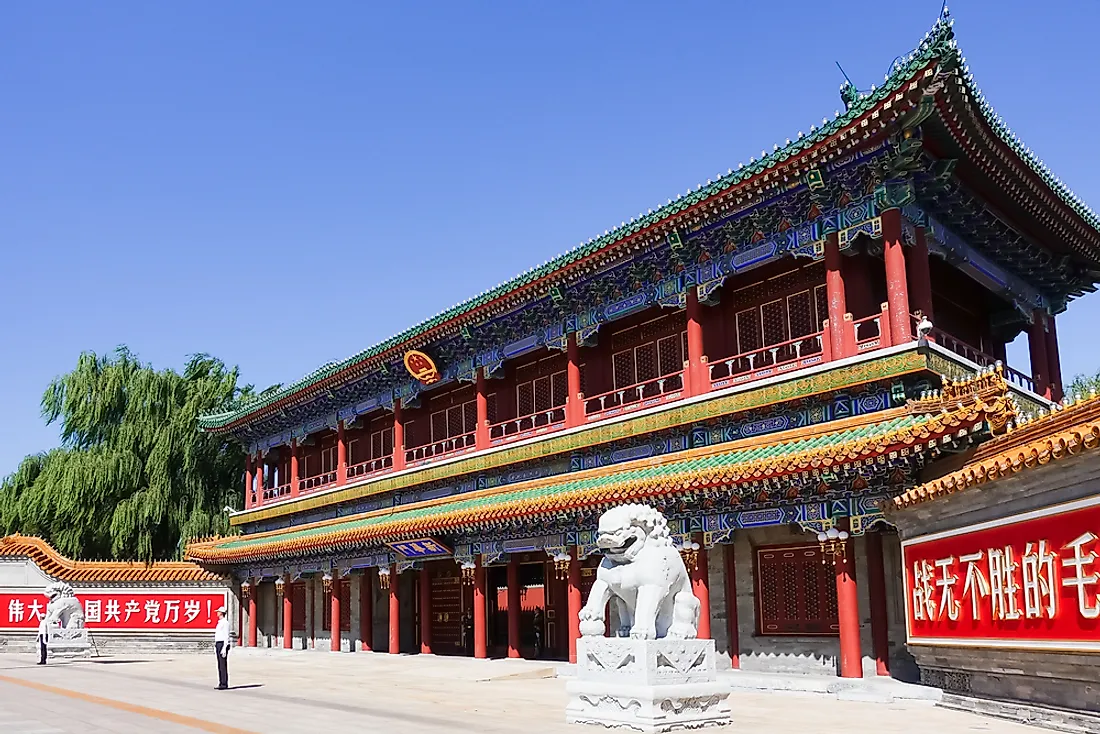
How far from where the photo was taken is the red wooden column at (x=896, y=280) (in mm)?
14016

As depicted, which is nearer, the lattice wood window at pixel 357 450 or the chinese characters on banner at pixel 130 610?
the lattice wood window at pixel 357 450

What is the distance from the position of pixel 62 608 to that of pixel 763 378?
745 inches

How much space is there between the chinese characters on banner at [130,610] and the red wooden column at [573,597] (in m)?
16.7

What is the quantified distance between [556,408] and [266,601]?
52.8ft

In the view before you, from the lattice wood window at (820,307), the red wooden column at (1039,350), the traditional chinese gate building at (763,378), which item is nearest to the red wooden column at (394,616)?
the traditional chinese gate building at (763,378)

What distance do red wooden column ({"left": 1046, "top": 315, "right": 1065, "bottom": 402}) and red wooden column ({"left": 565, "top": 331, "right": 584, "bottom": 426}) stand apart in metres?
8.53

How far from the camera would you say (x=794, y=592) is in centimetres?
1551

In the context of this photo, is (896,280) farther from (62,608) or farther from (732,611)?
(62,608)

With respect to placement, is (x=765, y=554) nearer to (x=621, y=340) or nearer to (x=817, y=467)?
(x=817, y=467)

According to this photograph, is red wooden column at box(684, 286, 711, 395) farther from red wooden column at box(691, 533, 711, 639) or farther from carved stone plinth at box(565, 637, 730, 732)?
carved stone plinth at box(565, 637, 730, 732)

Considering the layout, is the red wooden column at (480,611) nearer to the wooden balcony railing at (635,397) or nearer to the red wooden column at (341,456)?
the wooden balcony railing at (635,397)

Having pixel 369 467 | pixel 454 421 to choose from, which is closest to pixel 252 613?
pixel 369 467

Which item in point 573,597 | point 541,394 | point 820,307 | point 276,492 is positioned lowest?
point 573,597

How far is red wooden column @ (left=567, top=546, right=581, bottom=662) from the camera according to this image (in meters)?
17.8
